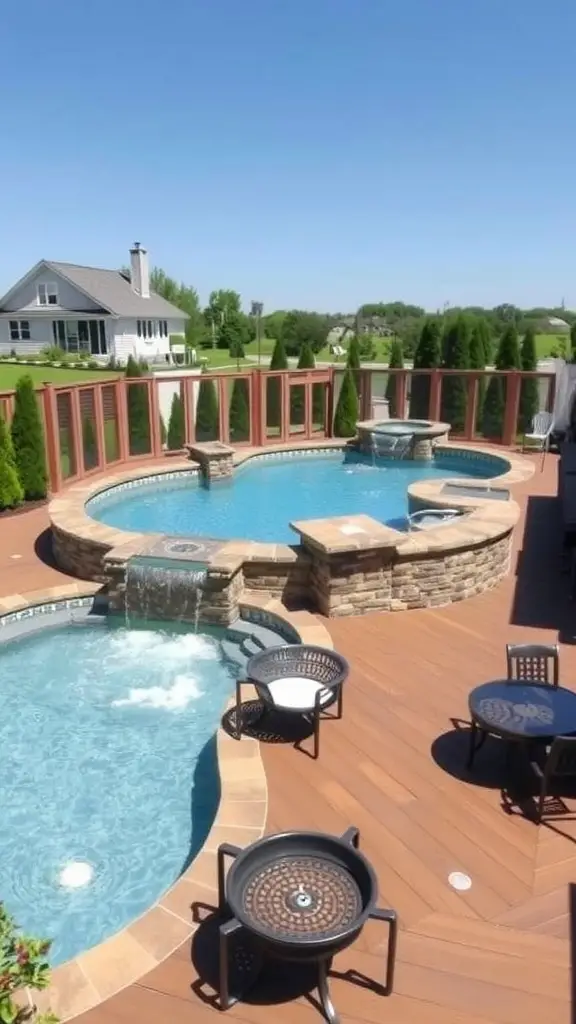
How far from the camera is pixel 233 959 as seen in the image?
3.28 metres

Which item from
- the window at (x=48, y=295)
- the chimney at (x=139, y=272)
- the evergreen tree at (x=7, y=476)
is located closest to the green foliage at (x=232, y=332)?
the chimney at (x=139, y=272)

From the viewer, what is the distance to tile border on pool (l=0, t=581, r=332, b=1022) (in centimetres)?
311

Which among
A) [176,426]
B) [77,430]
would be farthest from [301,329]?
[77,430]

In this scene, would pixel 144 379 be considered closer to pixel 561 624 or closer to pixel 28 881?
pixel 561 624

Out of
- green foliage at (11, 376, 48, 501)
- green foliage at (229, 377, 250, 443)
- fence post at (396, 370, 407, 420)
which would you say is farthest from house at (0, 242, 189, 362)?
green foliage at (11, 376, 48, 501)

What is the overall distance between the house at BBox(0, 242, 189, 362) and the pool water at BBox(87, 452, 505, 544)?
26945 millimetres

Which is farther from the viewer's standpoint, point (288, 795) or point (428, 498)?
point (428, 498)

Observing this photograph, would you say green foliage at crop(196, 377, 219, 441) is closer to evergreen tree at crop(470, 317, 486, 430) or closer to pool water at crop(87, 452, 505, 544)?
pool water at crop(87, 452, 505, 544)

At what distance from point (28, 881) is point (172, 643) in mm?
3187

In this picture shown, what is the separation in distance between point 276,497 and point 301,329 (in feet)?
169

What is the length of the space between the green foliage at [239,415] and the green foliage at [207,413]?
887 millimetres

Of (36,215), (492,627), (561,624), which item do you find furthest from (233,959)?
(36,215)

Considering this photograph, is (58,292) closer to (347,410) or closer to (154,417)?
(347,410)

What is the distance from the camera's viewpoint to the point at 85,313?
40.0m
